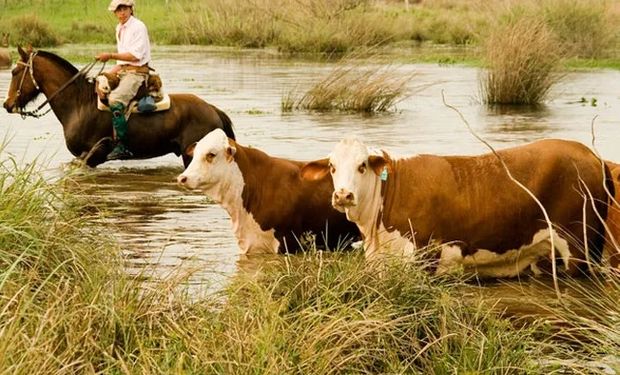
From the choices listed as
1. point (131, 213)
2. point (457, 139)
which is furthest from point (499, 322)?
point (457, 139)

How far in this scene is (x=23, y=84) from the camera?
622 inches

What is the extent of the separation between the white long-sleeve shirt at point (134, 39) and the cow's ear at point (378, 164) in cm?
594

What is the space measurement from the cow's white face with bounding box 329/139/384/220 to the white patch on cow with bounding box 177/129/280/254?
121cm

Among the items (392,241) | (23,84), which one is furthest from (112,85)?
(392,241)

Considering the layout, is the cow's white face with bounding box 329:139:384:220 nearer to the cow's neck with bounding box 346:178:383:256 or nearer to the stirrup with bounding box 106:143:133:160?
the cow's neck with bounding box 346:178:383:256

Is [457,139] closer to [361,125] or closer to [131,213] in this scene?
[361,125]

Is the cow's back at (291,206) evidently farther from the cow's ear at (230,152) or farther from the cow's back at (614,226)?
the cow's back at (614,226)

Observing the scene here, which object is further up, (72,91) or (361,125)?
(72,91)

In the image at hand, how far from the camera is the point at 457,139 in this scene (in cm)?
1917

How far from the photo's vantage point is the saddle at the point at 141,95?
49.2 feet

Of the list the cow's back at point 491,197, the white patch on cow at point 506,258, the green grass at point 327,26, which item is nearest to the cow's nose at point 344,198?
the cow's back at point 491,197

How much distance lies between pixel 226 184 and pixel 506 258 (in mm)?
2387

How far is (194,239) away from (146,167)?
5.28m

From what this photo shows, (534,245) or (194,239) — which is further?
(194,239)
